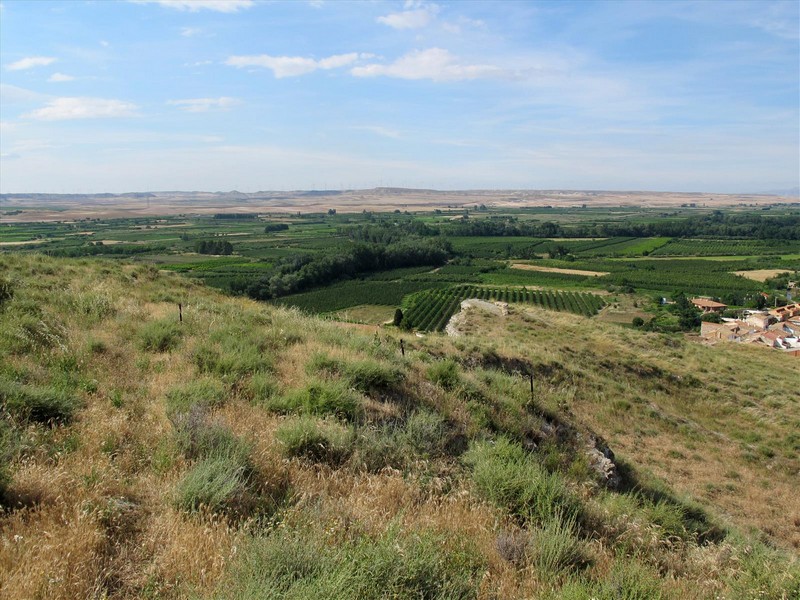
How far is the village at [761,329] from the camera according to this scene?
41.4 m

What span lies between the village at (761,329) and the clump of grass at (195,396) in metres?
40.8

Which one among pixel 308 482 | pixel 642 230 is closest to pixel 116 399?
pixel 308 482

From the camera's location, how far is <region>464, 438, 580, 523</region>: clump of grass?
14.2 ft

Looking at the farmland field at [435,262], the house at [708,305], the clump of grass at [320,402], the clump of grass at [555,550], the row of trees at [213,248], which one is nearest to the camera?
the clump of grass at [555,550]

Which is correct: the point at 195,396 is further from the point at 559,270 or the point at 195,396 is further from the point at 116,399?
the point at 559,270

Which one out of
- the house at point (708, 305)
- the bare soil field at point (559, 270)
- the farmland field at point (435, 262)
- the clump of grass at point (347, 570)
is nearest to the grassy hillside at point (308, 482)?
the clump of grass at point (347, 570)

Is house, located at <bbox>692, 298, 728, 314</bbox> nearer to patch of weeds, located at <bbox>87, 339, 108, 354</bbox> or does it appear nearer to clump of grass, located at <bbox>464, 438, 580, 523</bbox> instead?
clump of grass, located at <bbox>464, 438, 580, 523</bbox>

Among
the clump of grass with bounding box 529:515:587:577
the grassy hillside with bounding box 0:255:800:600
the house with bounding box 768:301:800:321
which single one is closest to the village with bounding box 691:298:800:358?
the house with bounding box 768:301:800:321

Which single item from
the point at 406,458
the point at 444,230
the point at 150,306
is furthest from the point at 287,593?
the point at 444,230

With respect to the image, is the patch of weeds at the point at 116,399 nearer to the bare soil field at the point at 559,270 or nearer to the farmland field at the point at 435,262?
the farmland field at the point at 435,262

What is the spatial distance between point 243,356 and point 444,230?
5374 inches

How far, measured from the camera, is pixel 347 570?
288 centimetres

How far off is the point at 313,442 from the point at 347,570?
7.01ft

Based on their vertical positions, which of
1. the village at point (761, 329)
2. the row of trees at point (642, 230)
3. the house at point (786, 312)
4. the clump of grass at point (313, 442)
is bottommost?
the village at point (761, 329)
